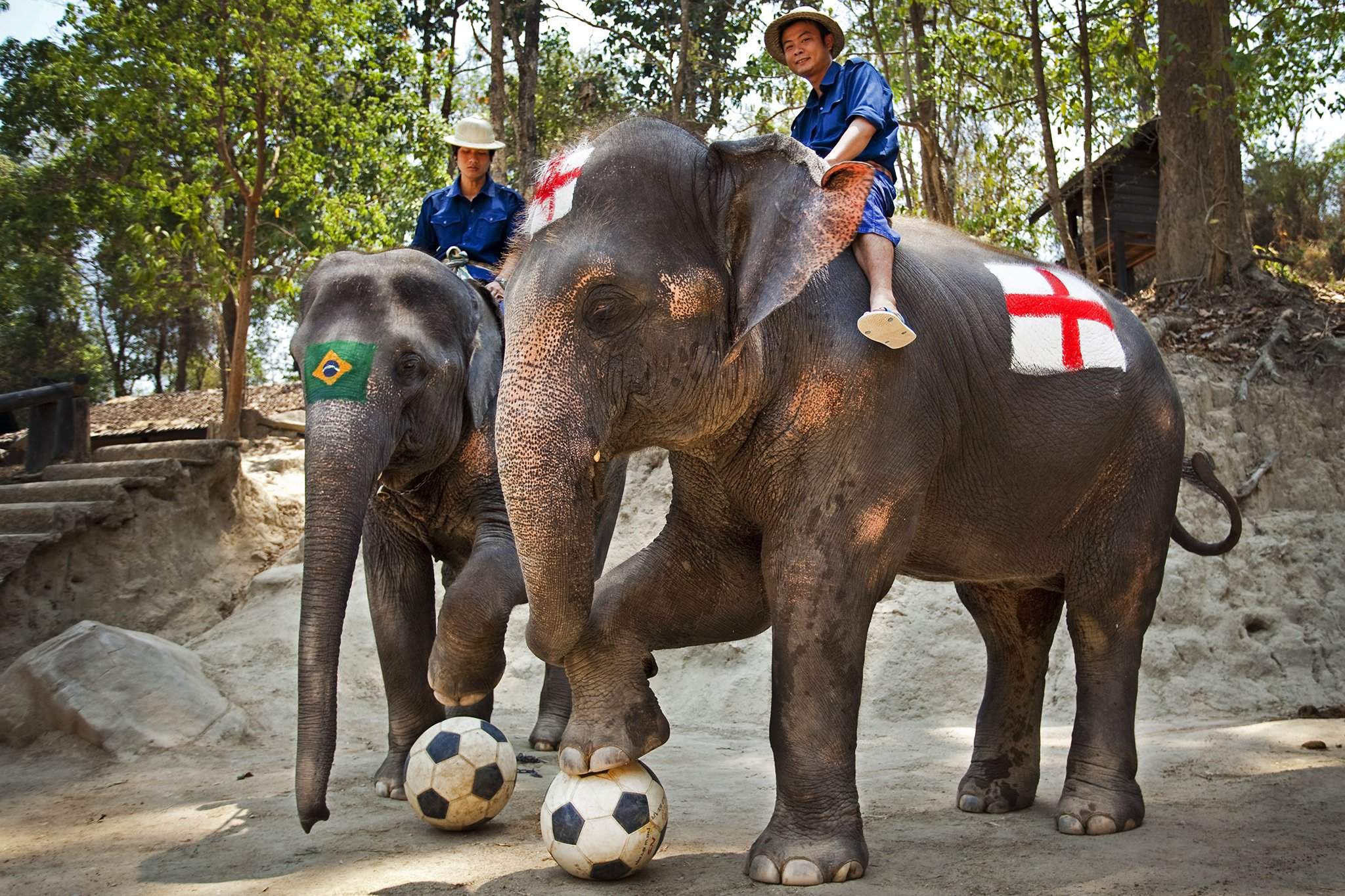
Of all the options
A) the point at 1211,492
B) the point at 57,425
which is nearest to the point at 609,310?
the point at 1211,492

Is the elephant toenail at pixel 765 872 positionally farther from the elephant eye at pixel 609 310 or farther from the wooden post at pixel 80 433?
the wooden post at pixel 80 433

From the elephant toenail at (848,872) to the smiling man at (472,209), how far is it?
11.6ft

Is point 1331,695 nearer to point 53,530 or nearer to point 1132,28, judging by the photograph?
point 1132,28

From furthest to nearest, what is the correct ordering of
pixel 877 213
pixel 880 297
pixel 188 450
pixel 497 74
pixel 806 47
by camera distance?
pixel 497 74 < pixel 188 450 < pixel 806 47 < pixel 877 213 < pixel 880 297

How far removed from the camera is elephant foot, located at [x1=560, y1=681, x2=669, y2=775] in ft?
12.4

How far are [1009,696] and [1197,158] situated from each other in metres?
7.67

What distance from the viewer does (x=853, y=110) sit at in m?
4.35

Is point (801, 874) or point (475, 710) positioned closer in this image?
point (801, 874)

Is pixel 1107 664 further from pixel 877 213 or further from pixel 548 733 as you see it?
pixel 548 733

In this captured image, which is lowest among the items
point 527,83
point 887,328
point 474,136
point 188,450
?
point 188,450

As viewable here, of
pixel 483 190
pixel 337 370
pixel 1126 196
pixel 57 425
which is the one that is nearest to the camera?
pixel 337 370

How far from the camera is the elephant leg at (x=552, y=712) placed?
656 centimetres

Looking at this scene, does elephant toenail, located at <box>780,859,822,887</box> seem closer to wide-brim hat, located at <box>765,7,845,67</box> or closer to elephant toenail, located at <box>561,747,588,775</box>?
elephant toenail, located at <box>561,747,588,775</box>

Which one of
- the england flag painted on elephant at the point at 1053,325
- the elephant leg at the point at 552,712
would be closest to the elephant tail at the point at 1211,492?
the england flag painted on elephant at the point at 1053,325
